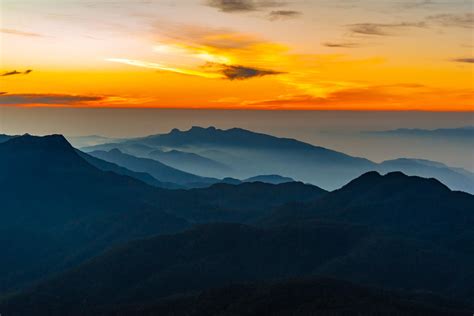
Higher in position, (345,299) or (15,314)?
(345,299)

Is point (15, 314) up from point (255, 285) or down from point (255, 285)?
down

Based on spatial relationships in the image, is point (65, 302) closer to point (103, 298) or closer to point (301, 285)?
point (103, 298)

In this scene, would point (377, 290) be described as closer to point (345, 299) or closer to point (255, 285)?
point (345, 299)

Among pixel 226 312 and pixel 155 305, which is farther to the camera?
pixel 155 305

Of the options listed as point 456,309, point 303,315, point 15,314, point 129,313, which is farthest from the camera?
point 15,314

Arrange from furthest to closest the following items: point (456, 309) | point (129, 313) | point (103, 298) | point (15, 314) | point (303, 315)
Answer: point (103, 298)
point (15, 314)
point (129, 313)
point (456, 309)
point (303, 315)

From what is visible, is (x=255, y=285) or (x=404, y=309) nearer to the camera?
(x=404, y=309)

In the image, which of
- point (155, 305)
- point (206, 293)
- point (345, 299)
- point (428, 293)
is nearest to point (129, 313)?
point (155, 305)

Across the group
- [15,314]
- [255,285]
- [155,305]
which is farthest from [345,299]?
[15,314]

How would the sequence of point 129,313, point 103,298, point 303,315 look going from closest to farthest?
point 303,315
point 129,313
point 103,298
